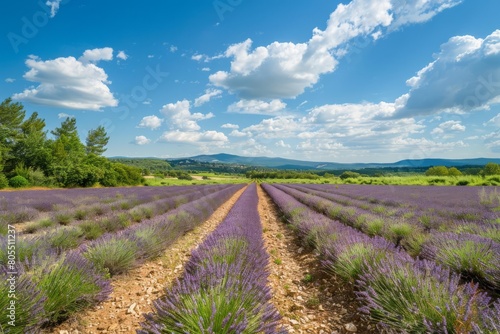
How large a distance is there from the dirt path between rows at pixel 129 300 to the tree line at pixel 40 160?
29.2 m

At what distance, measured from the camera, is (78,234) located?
5.44 m

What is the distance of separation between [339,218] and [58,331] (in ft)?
26.3

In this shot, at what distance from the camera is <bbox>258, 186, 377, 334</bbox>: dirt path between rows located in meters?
2.85

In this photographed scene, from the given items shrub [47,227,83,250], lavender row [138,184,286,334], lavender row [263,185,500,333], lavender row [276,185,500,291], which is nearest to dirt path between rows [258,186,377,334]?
lavender row [263,185,500,333]

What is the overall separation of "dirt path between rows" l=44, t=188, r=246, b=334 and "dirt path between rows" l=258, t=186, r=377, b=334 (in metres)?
1.76

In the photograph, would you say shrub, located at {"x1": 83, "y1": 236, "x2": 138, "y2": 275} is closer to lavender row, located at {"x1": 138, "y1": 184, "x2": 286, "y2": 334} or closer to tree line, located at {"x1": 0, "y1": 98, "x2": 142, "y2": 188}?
lavender row, located at {"x1": 138, "y1": 184, "x2": 286, "y2": 334}

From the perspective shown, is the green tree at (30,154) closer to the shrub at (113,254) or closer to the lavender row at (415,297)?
the shrub at (113,254)

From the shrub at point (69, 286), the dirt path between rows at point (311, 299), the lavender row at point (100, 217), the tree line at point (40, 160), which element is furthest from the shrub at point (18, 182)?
the dirt path between rows at point (311, 299)

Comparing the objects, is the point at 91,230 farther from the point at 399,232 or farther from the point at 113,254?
the point at 399,232

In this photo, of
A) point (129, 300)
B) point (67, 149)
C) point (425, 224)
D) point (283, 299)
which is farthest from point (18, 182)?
point (425, 224)

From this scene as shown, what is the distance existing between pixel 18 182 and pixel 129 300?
31.1m

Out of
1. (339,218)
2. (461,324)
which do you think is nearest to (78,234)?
(461,324)

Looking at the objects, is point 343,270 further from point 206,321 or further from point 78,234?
point 78,234

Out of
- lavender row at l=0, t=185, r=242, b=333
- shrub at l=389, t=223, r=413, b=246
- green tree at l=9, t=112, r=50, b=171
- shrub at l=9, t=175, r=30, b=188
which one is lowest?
shrub at l=9, t=175, r=30, b=188
